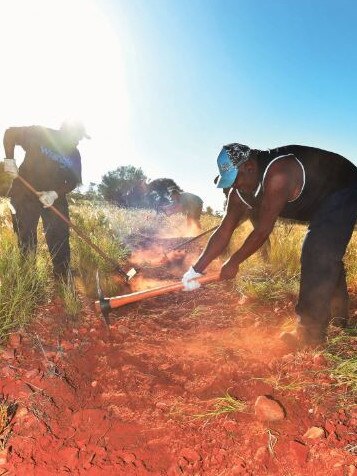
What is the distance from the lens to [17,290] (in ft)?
9.13

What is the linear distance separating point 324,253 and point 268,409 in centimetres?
116

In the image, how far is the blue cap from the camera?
276 cm

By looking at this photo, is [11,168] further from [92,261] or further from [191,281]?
[191,281]

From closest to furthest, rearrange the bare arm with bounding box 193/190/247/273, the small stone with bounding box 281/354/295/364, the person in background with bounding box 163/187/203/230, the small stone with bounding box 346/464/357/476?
the small stone with bounding box 346/464/357/476
the small stone with bounding box 281/354/295/364
the bare arm with bounding box 193/190/247/273
the person in background with bounding box 163/187/203/230

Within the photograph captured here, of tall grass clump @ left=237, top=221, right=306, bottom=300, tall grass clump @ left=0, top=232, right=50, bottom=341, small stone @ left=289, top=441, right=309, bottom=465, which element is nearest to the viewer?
small stone @ left=289, top=441, right=309, bottom=465

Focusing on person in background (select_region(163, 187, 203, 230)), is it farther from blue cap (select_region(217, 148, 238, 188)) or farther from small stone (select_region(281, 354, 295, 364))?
small stone (select_region(281, 354, 295, 364))

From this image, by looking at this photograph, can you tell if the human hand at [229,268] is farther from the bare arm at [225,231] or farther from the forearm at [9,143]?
the forearm at [9,143]

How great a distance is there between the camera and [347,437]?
1.80 meters

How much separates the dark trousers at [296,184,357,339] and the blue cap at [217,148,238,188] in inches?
26.6

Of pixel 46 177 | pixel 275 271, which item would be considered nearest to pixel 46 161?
pixel 46 177

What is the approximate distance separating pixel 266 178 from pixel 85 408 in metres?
1.87

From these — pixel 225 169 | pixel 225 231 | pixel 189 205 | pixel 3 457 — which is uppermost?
pixel 225 169

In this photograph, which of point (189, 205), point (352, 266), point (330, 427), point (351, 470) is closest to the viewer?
point (351, 470)

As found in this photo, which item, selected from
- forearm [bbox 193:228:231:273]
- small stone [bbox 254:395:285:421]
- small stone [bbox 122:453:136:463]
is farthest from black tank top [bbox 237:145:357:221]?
small stone [bbox 122:453:136:463]
